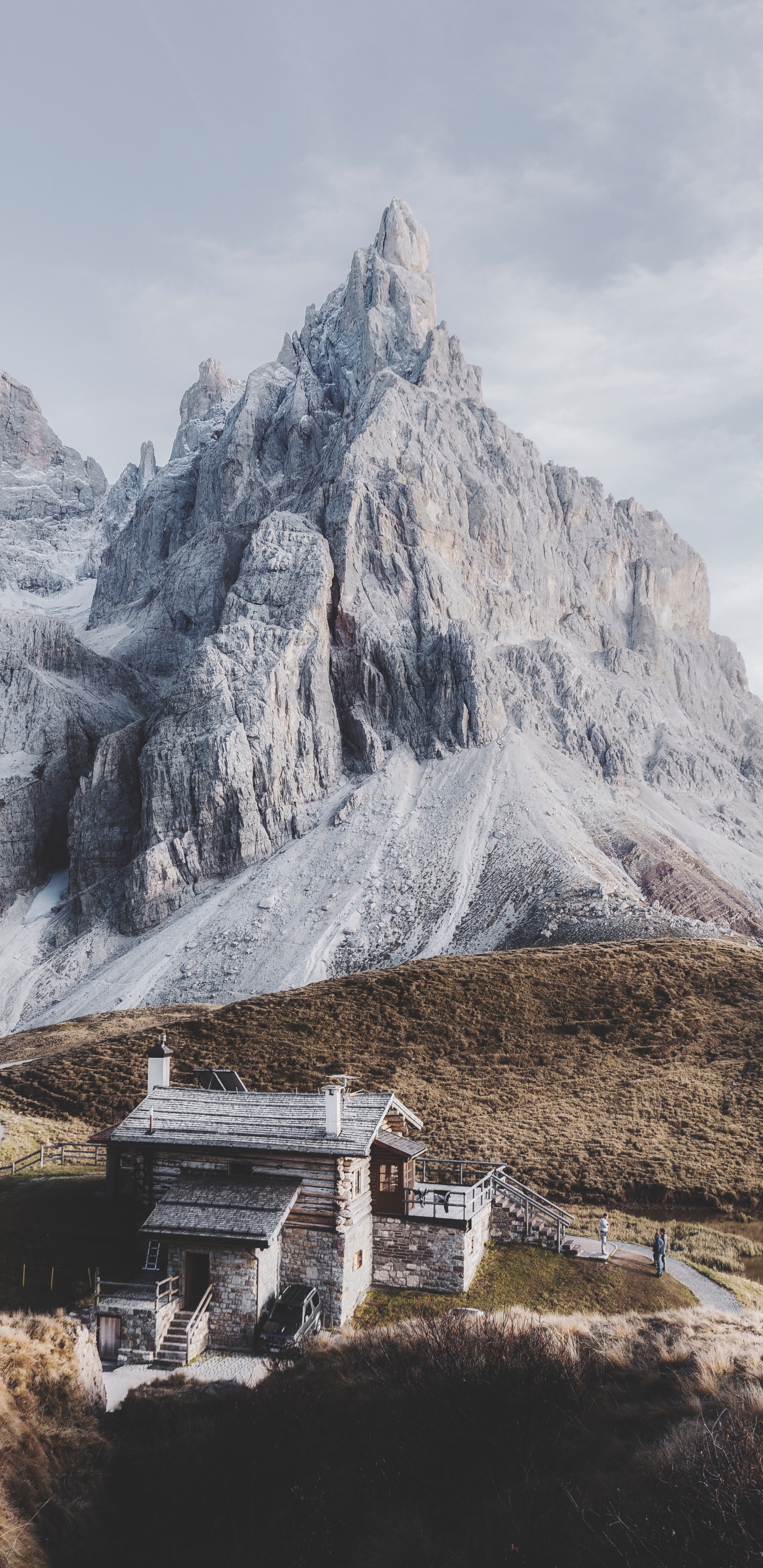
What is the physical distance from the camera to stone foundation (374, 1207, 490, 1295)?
19.3 meters

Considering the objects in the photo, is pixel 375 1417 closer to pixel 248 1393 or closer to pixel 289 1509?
pixel 289 1509

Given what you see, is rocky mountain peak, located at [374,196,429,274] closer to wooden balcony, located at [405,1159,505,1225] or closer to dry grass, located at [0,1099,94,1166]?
dry grass, located at [0,1099,94,1166]

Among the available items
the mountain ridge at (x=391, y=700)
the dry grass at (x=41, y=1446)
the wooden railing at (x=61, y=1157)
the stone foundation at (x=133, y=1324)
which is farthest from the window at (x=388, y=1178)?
the mountain ridge at (x=391, y=700)

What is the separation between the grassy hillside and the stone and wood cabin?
38.5ft

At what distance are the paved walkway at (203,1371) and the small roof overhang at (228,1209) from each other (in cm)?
192

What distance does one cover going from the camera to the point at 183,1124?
19906 mm

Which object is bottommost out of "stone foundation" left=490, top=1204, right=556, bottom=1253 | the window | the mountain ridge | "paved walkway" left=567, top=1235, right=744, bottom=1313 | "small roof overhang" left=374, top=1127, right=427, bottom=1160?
"paved walkway" left=567, top=1235, right=744, bottom=1313

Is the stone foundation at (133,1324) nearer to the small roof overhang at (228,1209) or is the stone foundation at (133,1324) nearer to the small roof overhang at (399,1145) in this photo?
the small roof overhang at (228,1209)

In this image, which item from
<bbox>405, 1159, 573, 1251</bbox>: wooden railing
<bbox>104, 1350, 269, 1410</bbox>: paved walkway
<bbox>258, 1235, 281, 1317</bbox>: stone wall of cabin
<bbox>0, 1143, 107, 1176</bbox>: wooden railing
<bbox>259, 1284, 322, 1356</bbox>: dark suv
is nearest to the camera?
<bbox>104, 1350, 269, 1410</bbox>: paved walkway

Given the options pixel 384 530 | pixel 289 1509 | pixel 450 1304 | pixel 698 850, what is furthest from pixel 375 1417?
pixel 384 530

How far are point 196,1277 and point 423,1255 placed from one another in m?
4.85

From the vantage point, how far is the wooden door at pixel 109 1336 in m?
16.7

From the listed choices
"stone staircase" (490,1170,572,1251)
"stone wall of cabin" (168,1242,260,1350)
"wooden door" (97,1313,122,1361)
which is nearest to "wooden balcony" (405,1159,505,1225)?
"stone staircase" (490,1170,572,1251)

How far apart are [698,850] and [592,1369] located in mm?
101074
